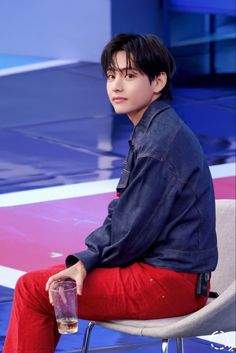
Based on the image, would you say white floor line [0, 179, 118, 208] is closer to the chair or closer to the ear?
the chair

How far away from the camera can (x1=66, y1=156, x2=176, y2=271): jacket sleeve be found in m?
3.42

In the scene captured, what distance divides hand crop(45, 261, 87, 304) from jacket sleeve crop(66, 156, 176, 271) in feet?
0.09

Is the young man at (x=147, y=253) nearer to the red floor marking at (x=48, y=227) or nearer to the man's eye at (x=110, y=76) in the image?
the man's eye at (x=110, y=76)

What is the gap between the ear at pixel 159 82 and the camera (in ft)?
11.8

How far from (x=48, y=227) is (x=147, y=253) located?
2.88m

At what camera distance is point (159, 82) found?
11.8ft

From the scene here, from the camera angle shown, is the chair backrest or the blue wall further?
the blue wall

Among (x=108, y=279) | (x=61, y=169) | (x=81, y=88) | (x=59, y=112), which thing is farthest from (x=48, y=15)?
(x=108, y=279)

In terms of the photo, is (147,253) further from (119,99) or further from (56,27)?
(56,27)

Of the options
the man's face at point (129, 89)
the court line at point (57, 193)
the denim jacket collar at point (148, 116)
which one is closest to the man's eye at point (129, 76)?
the man's face at point (129, 89)

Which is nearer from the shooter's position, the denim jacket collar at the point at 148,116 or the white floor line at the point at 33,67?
the denim jacket collar at the point at 148,116

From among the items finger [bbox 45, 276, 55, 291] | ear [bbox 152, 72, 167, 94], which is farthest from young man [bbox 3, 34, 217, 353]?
ear [bbox 152, 72, 167, 94]

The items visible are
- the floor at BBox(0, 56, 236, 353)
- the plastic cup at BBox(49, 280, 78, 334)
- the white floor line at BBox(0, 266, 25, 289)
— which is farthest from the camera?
the floor at BBox(0, 56, 236, 353)

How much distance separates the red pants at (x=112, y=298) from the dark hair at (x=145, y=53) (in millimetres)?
683
